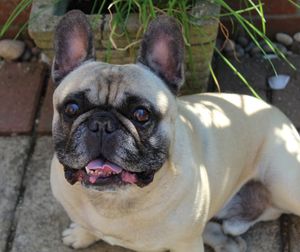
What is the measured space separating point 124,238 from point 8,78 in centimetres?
114

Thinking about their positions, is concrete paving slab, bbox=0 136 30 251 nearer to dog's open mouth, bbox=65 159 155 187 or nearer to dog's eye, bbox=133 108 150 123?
dog's open mouth, bbox=65 159 155 187

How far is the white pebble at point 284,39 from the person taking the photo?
2859mm

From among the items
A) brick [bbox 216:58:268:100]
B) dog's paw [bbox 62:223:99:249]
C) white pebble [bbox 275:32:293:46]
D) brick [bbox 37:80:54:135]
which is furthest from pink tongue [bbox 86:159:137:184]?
white pebble [bbox 275:32:293:46]

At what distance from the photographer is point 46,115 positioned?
2.67m

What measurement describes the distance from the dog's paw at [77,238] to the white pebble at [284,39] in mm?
1199

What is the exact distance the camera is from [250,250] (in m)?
2.28

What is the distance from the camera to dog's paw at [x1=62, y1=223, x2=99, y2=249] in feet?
7.38

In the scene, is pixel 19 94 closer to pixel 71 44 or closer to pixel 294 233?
pixel 71 44

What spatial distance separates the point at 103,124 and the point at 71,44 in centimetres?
29

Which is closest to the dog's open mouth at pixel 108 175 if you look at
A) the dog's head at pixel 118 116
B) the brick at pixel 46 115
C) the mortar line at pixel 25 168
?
the dog's head at pixel 118 116

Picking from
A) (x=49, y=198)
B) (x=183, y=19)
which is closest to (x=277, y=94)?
(x=183, y=19)

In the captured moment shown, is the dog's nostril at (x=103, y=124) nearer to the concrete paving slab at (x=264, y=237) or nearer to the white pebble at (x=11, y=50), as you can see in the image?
the concrete paving slab at (x=264, y=237)

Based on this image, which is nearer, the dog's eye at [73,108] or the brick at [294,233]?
the dog's eye at [73,108]

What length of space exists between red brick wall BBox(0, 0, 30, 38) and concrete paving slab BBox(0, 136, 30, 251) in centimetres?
56
